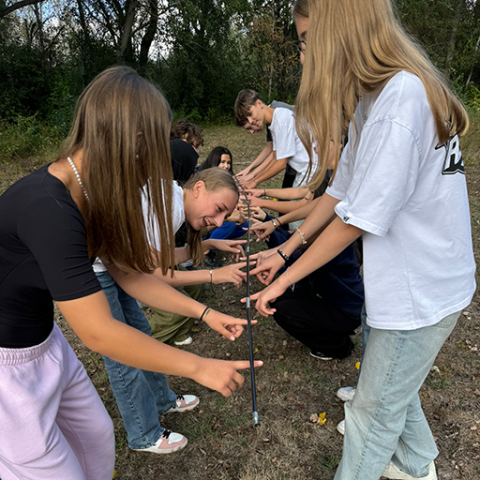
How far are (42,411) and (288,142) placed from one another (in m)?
3.57

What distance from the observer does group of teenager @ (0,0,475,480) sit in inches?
48.6

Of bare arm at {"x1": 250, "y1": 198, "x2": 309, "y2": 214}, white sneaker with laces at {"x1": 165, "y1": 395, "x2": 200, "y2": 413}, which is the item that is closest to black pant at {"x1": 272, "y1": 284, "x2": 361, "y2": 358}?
white sneaker with laces at {"x1": 165, "y1": 395, "x2": 200, "y2": 413}

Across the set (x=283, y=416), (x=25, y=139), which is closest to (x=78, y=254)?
(x=283, y=416)

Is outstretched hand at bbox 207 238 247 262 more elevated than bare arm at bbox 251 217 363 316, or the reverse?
bare arm at bbox 251 217 363 316

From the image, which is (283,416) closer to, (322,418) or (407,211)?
(322,418)

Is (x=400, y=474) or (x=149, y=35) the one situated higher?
(x=149, y=35)

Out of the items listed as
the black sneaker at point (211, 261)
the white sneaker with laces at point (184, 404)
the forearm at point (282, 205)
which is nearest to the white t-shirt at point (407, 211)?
the white sneaker with laces at point (184, 404)

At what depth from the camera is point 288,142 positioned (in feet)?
14.4

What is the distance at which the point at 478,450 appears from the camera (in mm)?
2539

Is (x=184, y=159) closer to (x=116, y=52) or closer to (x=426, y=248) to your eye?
(x=426, y=248)

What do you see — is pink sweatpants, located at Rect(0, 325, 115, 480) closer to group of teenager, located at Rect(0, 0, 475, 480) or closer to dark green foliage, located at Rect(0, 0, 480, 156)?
group of teenager, located at Rect(0, 0, 475, 480)

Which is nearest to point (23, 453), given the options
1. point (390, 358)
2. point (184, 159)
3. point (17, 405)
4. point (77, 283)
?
point (17, 405)

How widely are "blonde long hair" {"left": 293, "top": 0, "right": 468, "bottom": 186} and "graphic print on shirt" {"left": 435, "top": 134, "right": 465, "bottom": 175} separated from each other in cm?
4

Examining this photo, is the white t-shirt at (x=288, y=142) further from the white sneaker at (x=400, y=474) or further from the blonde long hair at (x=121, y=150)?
the blonde long hair at (x=121, y=150)
